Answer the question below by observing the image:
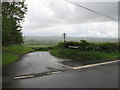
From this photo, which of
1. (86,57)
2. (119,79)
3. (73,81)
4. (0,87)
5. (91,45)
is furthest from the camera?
(91,45)

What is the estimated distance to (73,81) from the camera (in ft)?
19.2

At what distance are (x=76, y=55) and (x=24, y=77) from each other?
8.19 m

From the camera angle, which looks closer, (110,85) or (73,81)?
(110,85)

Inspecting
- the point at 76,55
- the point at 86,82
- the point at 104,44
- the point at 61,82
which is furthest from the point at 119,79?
the point at 104,44

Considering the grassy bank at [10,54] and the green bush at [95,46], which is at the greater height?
the green bush at [95,46]

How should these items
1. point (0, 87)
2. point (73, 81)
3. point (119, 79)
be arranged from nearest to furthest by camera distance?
point (0, 87)
point (73, 81)
point (119, 79)

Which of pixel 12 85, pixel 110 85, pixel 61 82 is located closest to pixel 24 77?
pixel 12 85

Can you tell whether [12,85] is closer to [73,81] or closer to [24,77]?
[24,77]

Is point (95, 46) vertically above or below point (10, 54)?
above

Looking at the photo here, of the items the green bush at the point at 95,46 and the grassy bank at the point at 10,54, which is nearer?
the grassy bank at the point at 10,54

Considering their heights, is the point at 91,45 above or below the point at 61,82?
above

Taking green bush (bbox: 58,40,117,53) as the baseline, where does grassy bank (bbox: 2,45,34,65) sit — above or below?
below

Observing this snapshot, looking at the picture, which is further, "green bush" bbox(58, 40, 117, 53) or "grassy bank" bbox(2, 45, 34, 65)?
"green bush" bbox(58, 40, 117, 53)

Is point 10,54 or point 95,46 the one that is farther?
point 95,46
